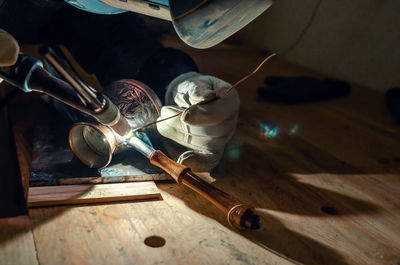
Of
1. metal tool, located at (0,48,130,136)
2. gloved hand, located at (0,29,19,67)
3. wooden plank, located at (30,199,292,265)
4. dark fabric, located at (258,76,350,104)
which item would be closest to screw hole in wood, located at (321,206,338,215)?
wooden plank, located at (30,199,292,265)

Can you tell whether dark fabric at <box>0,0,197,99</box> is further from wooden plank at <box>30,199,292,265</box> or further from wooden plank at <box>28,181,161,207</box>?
wooden plank at <box>30,199,292,265</box>

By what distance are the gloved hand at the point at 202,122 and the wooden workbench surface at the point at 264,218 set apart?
8 centimetres

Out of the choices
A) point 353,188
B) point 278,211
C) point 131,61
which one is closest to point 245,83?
point 131,61

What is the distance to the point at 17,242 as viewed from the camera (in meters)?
0.60

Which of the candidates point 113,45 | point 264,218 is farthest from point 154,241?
point 113,45

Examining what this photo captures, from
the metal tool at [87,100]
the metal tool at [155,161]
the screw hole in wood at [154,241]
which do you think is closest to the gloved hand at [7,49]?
the metal tool at [87,100]

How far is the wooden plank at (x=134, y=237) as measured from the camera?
599 millimetres

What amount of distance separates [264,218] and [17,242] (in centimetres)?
59

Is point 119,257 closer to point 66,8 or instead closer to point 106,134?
point 106,134

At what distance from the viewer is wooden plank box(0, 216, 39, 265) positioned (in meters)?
0.56

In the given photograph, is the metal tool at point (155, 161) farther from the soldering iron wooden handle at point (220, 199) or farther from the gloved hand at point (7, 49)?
the gloved hand at point (7, 49)

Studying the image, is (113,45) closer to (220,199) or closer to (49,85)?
(49,85)

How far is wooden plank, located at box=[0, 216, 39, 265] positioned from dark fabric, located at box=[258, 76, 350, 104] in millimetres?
1452

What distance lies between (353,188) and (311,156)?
222 millimetres
